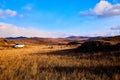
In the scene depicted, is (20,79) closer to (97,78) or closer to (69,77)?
(69,77)

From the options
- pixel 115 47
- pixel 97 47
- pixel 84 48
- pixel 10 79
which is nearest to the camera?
pixel 10 79

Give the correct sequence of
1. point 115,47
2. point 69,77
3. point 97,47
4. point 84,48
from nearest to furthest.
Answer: point 69,77, point 115,47, point 97,47, point 84,48

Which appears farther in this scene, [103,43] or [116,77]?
[103,43]

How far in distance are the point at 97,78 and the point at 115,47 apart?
16107mm

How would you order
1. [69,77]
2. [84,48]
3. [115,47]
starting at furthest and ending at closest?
[84,48], [115,47], [69,77]

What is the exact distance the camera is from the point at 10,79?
30.8 ft

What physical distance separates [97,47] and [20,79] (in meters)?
19.8

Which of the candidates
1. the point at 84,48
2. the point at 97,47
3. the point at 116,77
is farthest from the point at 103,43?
the point at 116,77

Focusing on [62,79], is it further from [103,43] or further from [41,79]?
[103,43]

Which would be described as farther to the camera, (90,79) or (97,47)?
(97,47)

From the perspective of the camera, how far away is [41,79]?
31.3ft

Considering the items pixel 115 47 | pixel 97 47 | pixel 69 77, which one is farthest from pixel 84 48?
pixel 69 77

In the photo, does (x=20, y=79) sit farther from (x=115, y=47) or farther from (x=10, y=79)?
(x=115, y=47)

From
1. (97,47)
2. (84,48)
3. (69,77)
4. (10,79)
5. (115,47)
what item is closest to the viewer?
(10,79)
